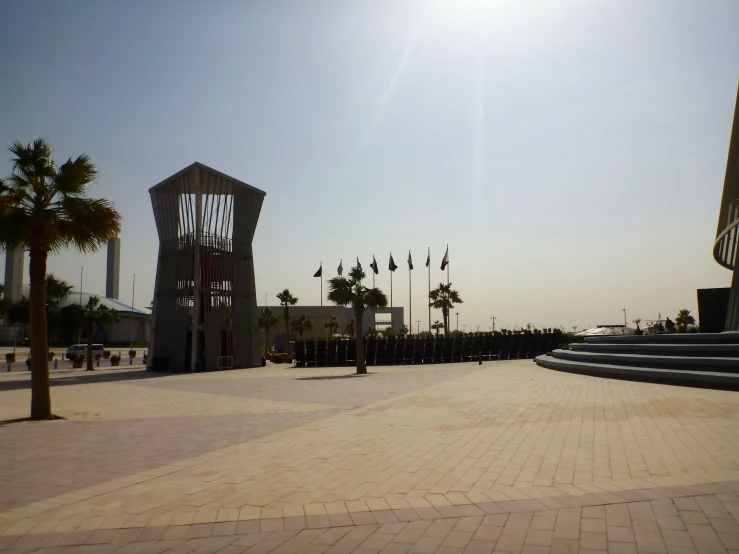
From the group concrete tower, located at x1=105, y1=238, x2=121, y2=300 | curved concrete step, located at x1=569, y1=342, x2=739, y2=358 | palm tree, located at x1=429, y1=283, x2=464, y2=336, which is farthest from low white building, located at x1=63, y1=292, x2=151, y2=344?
curved concrete step, located at x1=569, y1=342, x2=739, y2=358

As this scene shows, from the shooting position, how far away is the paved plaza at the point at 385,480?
15.0 ft

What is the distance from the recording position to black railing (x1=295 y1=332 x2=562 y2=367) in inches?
Result: 1448

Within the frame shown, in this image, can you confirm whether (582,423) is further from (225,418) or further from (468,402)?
(225,418)

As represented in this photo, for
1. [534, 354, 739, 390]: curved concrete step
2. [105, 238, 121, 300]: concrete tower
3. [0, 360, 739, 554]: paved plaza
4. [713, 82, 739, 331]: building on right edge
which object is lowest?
[0, 360, 739, 554]: paved plaza

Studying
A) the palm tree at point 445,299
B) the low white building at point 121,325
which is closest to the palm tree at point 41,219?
the palm tree at point 445,299

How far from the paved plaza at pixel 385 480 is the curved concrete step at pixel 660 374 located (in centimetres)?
147

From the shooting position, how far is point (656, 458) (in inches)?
272

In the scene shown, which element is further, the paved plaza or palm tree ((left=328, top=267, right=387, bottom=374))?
palm tree ((left=328, top=267, right=387, bottom=374))

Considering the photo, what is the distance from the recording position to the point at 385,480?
6.32 meters

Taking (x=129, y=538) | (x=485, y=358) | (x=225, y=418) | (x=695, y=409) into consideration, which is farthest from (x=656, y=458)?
(x=485, y=358)

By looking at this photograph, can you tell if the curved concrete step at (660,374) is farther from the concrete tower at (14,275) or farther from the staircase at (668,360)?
the concrete tower at (14,275)

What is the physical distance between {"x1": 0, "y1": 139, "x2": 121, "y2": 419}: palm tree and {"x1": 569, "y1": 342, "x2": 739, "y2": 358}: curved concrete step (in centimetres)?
1570

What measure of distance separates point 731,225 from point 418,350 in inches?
760

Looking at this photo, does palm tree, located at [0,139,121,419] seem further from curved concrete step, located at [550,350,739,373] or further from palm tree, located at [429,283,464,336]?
palm tree, located at [429,283,464,336]
